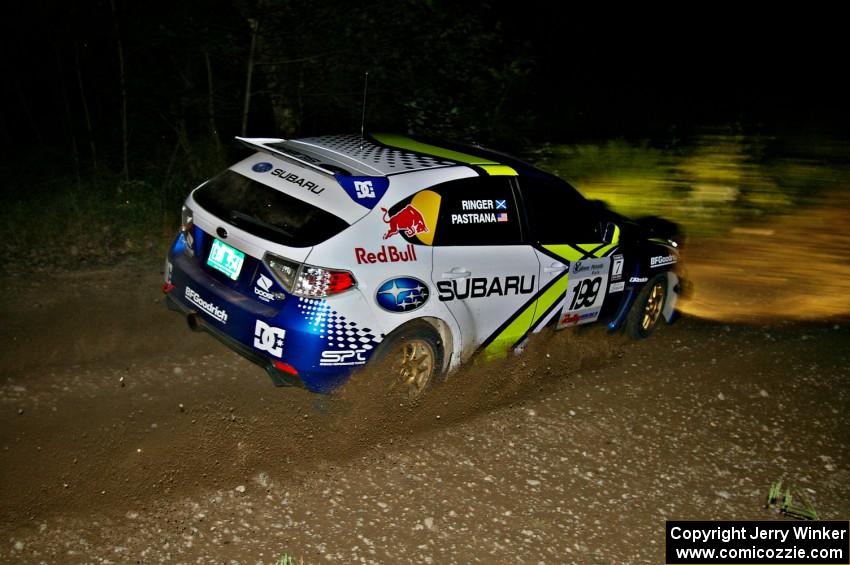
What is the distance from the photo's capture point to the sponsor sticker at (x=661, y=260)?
6766 mm

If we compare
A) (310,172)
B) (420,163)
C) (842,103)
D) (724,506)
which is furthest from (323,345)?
(842,103)

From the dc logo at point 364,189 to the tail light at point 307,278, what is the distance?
20.2 inches

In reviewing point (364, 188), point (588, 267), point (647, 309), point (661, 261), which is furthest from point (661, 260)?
point (364, 188)

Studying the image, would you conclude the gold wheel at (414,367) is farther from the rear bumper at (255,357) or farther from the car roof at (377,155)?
the car roof at (377,155)

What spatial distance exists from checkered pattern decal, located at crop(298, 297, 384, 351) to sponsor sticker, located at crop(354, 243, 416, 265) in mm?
357

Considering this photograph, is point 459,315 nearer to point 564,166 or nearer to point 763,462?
point 763,462

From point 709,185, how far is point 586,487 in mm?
6549

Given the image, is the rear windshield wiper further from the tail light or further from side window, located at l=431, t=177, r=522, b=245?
side window, located at l=431, t=177, r=522, b=245

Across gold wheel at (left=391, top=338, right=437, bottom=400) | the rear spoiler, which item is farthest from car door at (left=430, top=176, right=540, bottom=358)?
the rear spoiler

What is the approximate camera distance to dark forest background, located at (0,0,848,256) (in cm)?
966

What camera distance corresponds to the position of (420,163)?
17.5 ft

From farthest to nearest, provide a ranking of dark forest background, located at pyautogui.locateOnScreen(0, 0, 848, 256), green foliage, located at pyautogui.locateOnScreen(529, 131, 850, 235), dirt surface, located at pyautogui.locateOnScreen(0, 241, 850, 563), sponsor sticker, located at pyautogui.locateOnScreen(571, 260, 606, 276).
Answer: green foliage, located at pyautogui.locateOnScreen(529, 131, 850, 235) < dark forest background, located at pyautogui.locateOnScreen(0, 0, 848, 256) < sponsor sticker, located at pyautogui.locateOnScreen(571, 260, 606, 276) < dirt surface, located at pyautogui.locateOnScreen(0, 241, 850, 563)

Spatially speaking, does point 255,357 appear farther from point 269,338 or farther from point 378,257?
point 378,257

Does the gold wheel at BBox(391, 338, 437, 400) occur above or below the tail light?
below
